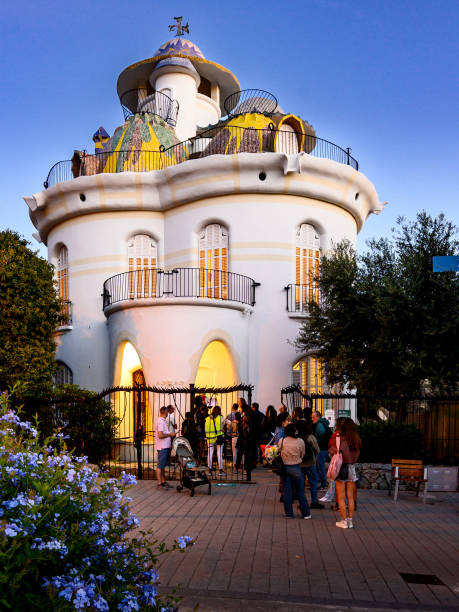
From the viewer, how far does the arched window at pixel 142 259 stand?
21.8 m

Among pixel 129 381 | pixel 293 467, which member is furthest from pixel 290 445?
pixel 129 381

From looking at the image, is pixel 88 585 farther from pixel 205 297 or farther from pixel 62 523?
pixel 205 297

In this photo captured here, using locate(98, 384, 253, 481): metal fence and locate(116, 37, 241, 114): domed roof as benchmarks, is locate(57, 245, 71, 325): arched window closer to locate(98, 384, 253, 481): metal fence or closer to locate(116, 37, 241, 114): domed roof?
locate(98, 384, 253, 481): metal fence

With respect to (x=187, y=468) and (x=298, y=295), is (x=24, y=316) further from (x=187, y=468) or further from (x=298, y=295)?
(x=298, y=295)

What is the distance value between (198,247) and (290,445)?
496 inches

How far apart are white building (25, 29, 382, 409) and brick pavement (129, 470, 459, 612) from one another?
7.87 m

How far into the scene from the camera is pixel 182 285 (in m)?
20.8

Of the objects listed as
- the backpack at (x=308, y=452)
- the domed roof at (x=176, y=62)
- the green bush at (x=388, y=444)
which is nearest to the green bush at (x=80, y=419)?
the backpack at (x=308, y=452)

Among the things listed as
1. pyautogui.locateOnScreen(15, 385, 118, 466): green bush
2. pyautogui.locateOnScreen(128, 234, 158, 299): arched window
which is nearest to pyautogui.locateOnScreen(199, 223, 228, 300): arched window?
pyautogui.locateOnScreen(128, 234, 158, 299): arched window

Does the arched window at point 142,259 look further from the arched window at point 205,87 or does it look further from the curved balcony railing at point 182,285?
the arched window at point 205,87

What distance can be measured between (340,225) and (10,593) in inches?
788

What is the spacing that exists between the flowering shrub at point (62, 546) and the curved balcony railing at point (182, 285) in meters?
15.6

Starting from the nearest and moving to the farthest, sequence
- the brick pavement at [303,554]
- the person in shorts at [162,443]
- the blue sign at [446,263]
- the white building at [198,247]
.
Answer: the brick pavement at [303,554], the blue sign at [446,263], the person in shorts at [162,443], the white building at [198,247]

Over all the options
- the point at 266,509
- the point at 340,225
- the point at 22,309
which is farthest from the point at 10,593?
the point at 340,225
